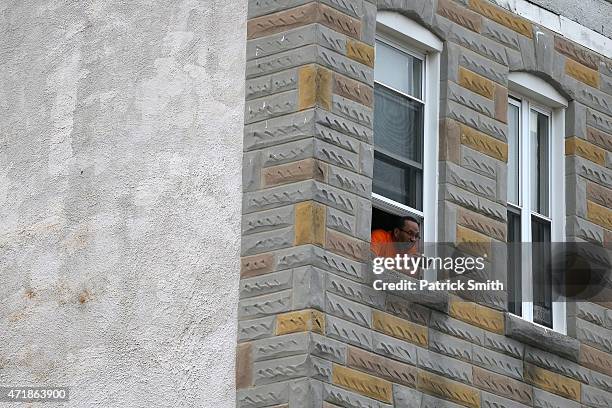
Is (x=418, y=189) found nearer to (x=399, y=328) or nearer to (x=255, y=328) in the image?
(x=399, y=328)

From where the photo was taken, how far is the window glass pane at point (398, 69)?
19.3 meters

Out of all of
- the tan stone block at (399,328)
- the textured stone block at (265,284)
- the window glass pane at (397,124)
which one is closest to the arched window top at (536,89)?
the window glass pane at (397,124)

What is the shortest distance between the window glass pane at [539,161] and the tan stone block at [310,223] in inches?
125

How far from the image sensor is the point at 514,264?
2012cm

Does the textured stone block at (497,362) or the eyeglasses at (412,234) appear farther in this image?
the textured stone block at (497,362)

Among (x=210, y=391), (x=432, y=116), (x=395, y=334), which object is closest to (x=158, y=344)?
(x=210, y=391)

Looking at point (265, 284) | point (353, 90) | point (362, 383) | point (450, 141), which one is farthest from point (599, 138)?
point (265, 284)

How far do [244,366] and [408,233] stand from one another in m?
2.02

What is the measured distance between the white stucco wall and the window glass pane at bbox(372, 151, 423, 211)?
1246 mm

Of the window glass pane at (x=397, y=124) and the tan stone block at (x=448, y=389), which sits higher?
the window glass pane at (x=397, y=124)

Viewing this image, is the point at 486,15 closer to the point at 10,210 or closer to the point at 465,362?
the point at 465,362

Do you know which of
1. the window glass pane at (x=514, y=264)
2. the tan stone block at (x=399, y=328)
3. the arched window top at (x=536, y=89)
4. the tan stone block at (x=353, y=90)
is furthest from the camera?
the arched window top at (x=536, y=89)

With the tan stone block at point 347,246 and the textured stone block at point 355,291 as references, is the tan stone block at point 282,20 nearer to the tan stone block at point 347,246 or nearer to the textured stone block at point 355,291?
the tan stone block at point 347,246

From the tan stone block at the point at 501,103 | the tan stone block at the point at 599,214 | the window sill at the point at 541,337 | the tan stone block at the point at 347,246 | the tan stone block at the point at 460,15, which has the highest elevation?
the tan stone block at the point at 460,15
